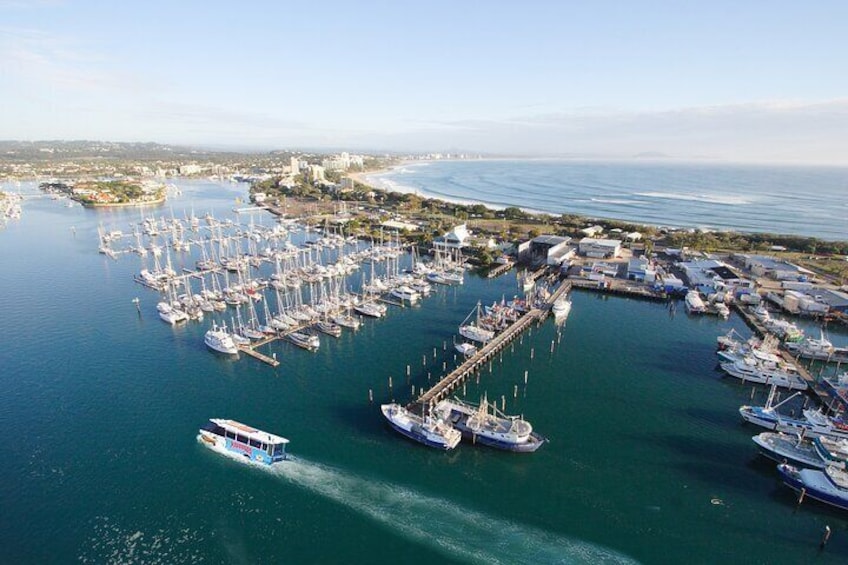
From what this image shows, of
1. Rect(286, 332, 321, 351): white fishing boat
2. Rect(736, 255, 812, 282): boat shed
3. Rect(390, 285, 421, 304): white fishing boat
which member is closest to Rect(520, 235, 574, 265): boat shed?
Rect(390, 285, 421, 304): white fishing boat

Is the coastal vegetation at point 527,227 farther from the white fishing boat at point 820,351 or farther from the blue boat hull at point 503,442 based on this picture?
the blue boat hull at point 503,442

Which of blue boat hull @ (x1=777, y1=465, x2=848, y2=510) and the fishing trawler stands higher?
the fishing trawler

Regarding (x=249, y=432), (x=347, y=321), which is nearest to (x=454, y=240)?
(x=347, y=321)

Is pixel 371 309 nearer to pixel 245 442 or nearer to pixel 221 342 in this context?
pixel 221 342

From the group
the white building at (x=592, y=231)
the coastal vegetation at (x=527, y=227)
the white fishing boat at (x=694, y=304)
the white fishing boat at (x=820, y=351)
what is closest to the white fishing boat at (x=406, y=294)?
the coastal vegetation at (x=527, y=227)

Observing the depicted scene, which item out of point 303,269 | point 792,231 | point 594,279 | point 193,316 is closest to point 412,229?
point 303,269

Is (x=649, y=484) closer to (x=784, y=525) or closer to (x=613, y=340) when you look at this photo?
(x=784, y=525)

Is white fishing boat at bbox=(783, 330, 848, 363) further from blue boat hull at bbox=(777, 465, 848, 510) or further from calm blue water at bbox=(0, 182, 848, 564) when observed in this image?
blue boat hull at bbox=(777, 465, 848, 510)
